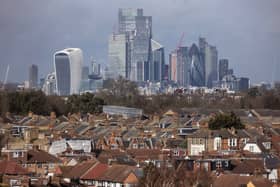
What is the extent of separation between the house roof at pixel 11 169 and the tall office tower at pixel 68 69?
124869 millimetres

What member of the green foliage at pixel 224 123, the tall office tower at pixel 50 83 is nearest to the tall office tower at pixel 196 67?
the tall office tower at pixel 50 83

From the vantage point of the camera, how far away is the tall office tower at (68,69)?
522ft

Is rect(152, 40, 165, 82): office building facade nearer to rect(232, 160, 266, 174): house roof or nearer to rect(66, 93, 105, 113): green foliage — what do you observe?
rect(66, 93, 105, 113): green foliage

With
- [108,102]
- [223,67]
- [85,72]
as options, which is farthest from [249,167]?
[223,67]

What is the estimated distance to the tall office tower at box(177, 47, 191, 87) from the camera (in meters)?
175

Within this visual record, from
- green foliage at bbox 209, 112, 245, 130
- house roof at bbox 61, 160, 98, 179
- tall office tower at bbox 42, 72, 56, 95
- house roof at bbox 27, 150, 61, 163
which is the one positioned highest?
tall office tower at bbox 42, 72, 56, 95

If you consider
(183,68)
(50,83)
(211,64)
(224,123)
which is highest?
(211,64)

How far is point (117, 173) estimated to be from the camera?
99.0 ft

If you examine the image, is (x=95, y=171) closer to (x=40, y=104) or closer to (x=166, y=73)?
(x=40, y=104)

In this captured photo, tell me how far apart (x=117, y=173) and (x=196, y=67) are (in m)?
149

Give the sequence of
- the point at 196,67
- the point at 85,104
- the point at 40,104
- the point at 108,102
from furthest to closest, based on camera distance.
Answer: the point at 196,67 < the point at 108,102 < the point at 85,104 < the point at 40,104

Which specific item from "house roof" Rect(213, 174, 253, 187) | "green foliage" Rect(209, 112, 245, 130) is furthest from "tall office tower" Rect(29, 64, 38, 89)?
"house roof" Rect(213, 174, 253, 187)

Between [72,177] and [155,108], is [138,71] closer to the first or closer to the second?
[155,108]

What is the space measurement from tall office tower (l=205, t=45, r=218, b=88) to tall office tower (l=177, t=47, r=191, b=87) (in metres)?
3.55
